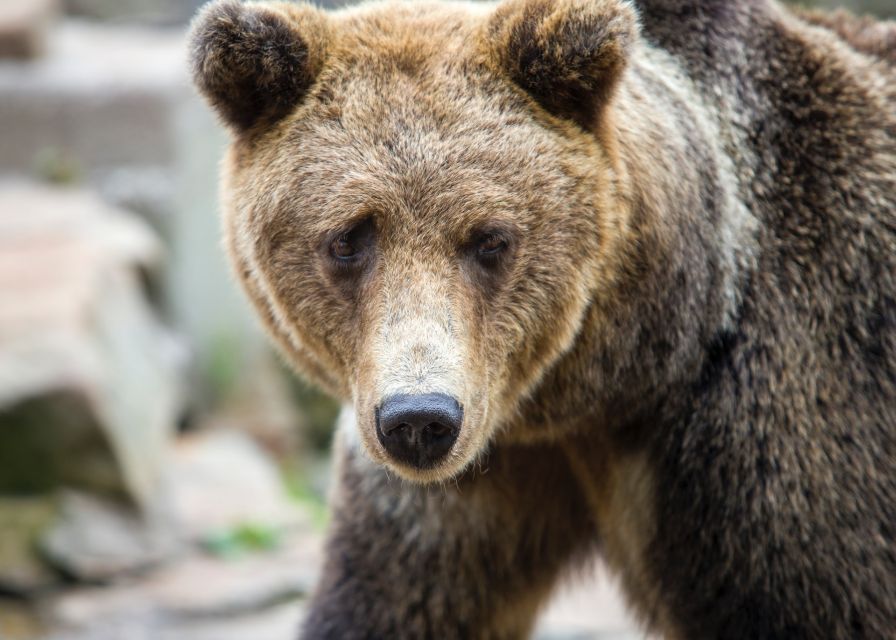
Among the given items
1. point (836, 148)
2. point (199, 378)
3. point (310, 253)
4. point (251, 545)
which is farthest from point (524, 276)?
point (199, 378)

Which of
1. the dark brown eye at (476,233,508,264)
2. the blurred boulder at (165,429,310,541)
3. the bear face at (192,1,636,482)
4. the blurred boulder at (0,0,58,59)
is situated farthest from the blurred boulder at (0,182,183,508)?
the dark brown eye at (476,233,508,264)

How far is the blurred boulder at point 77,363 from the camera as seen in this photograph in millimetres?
7816

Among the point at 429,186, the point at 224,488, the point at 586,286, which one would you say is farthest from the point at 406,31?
the point at 224,488

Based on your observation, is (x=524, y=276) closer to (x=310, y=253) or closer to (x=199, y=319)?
(x=310, y=253)

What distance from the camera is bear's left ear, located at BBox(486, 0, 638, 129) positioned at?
13.2 ft

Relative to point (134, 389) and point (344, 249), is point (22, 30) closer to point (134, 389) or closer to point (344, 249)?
point (134, 389)

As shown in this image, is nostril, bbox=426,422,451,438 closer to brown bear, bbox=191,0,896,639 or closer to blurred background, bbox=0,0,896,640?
brown bear, bbox=191,0,896,639

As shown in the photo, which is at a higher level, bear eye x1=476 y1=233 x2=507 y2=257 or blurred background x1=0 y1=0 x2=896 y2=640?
bear eye x1=476 y1=233 x2=507 y2=257

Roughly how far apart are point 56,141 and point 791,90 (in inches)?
365

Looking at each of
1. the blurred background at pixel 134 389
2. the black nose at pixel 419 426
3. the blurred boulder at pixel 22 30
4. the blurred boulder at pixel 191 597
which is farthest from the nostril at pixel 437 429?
the blurred boulder at pixel 22 30

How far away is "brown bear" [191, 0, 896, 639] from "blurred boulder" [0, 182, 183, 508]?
11.5ft

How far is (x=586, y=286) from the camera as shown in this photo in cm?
421

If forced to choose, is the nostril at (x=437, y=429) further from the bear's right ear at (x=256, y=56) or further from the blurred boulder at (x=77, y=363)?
the blurred boulder at (x=77, y=363)

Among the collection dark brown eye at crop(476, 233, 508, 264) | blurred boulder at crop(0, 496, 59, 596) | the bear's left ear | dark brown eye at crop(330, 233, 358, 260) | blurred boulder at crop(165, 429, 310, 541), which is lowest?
blurred boulder at crop(165, 429, 310, 541)
